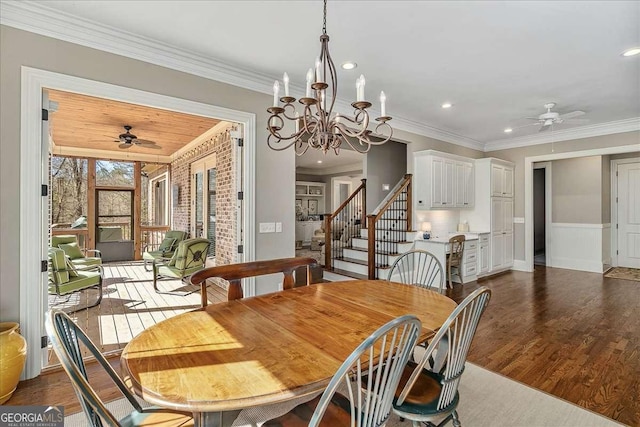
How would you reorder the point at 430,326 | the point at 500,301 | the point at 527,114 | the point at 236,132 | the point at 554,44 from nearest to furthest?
the point at 430,326 → the point at 554,44 → the point at 236,132 → the point at 500,301 → the point at 527,114

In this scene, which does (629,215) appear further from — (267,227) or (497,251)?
(267,227)

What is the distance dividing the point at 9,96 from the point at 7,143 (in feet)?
1.11

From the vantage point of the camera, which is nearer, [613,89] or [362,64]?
[362,64]

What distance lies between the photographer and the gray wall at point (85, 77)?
2.31 m

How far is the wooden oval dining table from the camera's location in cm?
107

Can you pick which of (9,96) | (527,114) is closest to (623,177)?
(527,114)

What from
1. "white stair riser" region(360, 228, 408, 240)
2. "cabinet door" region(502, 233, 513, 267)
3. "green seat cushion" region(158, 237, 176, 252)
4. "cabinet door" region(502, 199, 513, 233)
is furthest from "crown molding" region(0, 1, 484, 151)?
"cabinet door" region(502, 233, 513, 267)

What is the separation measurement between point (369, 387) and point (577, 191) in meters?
8.23

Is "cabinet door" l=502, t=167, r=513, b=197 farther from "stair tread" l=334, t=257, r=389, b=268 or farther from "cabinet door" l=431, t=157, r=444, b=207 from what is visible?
"stair tread" l=334, t=257, r=389, b=268

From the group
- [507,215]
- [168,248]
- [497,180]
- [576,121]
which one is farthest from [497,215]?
[168,248]

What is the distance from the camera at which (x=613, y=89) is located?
3.93 meters

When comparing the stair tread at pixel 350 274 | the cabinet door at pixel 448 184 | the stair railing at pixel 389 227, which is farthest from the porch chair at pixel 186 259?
the cabinet door at pixel 448 184

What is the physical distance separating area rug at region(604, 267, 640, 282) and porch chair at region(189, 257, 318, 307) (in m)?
6.83

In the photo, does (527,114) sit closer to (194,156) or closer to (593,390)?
(593,390)
